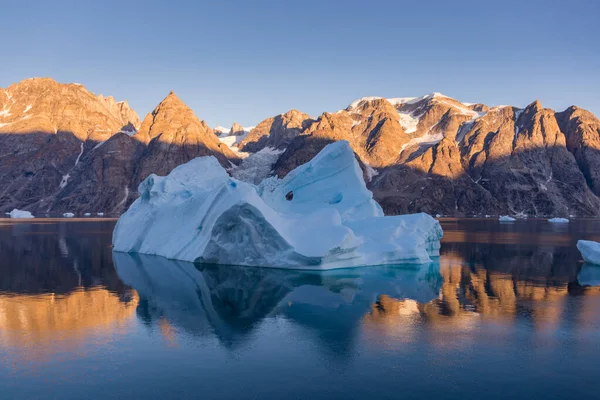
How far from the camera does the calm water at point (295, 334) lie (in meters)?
12.2

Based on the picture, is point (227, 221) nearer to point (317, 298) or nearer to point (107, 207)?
point (317, 298)

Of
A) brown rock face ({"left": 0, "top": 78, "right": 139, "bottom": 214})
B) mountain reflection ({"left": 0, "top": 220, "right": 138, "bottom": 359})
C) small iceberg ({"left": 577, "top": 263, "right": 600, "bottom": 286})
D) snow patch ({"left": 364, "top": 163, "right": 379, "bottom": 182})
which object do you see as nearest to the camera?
mountain reflection ({"left": 0, "top": 220, "right": 138, "bottom": 359})

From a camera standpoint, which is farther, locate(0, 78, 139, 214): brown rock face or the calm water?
locate(0, 78, 139, 214): brown rock face

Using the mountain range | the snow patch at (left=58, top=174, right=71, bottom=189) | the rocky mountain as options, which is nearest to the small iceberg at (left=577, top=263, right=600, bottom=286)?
the mountain range

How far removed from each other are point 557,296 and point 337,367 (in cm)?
1557

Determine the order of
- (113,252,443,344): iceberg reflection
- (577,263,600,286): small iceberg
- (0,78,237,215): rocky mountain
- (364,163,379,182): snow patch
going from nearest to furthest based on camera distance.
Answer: (113,252,443,344): iceberg reflection
(577,263,600,286): small iceberg
(0,78,237,215): rocky mountain
(364,163,379,182): snow patch

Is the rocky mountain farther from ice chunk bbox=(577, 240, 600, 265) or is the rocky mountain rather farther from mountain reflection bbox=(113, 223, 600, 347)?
ice chunk bbox=(577, 240, 600, 265)

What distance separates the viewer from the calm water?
12172 mm

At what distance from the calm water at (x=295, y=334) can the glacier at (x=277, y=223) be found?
5.84ft

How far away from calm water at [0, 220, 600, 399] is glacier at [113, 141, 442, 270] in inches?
70.1

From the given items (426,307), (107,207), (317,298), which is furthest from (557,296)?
(107,207)

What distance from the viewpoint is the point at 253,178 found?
7308 inches

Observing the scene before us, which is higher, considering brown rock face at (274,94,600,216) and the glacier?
brown rock face at (274,94,600,216)

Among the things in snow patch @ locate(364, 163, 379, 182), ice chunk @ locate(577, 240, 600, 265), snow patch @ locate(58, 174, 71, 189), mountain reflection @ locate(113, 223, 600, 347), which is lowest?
mountain reflection @ locate(113, 223, 600, 347)
